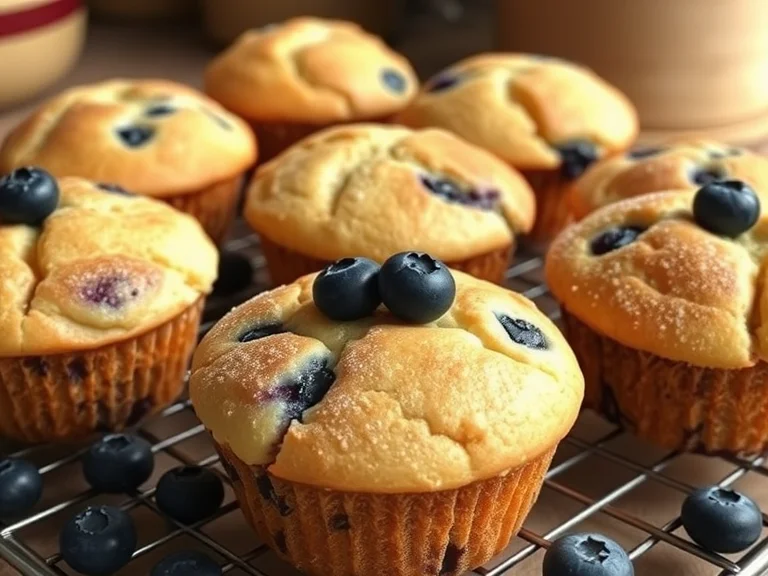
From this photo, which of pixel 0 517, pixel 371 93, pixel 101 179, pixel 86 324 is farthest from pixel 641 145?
pixel 0 517

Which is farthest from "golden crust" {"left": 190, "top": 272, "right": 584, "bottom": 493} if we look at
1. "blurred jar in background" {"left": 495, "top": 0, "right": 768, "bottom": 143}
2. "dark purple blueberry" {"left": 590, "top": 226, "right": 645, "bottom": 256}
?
"blurred jar in background" {"left": 495, "top": 0, "right": 768, "bottom": 143}

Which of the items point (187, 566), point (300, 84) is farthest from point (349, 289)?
point (300, 84)

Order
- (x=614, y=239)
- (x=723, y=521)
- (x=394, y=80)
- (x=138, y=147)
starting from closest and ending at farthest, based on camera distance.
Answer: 1. (x=723, y=521)
2. (x=614, y=239)
3. (x=138, y=147)
4. (x=394, y=80)

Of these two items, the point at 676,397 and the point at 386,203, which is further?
the point at 386,203

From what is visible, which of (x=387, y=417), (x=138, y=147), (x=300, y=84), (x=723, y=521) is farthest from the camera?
(x=300, y=84)

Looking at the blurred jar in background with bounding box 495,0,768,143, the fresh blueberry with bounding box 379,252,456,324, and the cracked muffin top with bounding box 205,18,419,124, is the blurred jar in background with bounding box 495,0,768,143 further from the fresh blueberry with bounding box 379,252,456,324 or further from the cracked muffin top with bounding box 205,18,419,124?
the fresh blueberry with bounding box 379,252,456,324

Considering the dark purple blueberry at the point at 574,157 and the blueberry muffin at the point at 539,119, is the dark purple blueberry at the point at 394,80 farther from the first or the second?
the dark purple blueberry at the point at 574,157

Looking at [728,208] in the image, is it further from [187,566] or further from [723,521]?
[187,566]

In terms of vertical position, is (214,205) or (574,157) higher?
(574,157)
